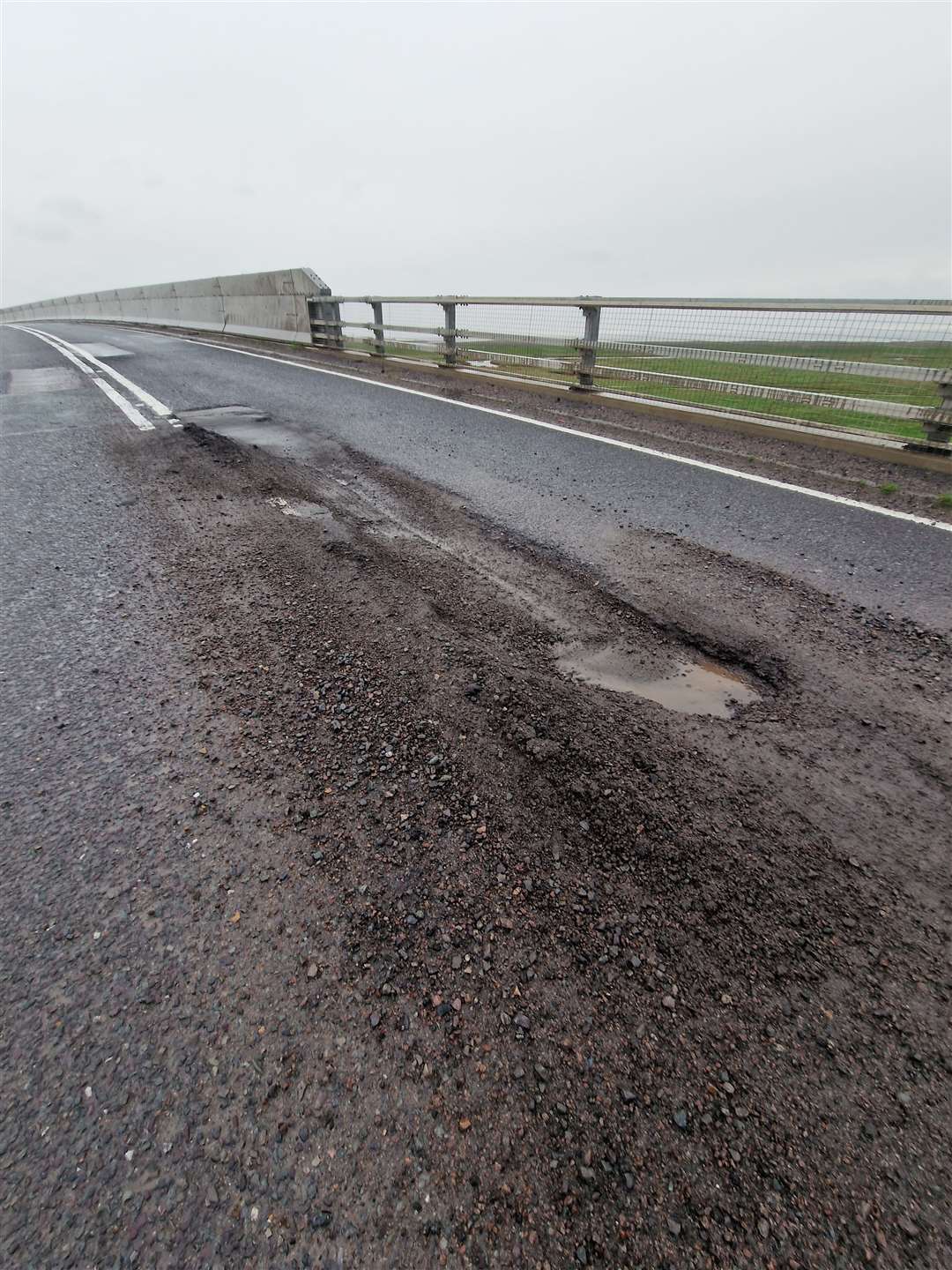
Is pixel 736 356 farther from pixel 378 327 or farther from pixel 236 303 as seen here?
pixel 236 303

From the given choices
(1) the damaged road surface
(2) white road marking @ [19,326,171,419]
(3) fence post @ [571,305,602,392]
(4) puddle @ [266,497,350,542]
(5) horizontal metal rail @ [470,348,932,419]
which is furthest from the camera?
(3) fence post @ [571,305,602,392]

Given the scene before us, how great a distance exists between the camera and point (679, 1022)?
1.43m

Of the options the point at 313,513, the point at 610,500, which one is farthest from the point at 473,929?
the point at 610,500

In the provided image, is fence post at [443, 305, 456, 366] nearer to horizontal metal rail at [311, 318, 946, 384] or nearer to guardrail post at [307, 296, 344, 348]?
horizontal metal rail at [311, 318, 946, 384]

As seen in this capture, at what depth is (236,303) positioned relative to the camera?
64.6 feet

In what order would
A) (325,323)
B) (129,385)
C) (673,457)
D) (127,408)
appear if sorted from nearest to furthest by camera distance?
(673,457)
(127,408)
(129,385)
(325,323)

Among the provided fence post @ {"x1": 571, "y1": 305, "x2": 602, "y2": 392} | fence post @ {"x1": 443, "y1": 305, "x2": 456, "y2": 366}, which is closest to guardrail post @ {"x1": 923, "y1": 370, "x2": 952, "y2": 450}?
fence post @ {"x1": 571, "y1": 305, "x2": 602, "y2": 392}

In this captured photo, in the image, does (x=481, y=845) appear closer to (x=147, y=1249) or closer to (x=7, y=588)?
(x=147, y=1249)

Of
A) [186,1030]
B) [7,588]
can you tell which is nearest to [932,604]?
[186,1030]

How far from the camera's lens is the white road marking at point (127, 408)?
6.94 metres

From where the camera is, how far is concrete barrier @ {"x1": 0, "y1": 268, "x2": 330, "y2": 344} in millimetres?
16078

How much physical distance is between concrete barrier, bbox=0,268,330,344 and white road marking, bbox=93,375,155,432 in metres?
7.56

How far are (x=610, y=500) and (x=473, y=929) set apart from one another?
3.91 meters

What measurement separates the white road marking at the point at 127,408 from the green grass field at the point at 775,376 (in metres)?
6.16
